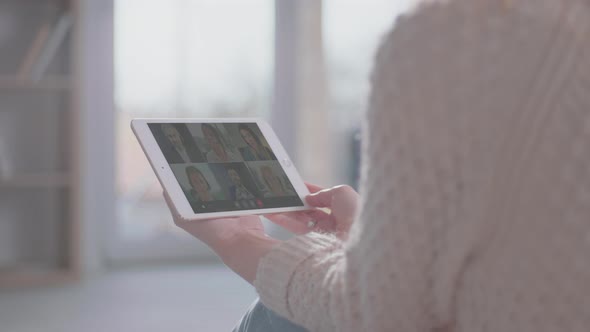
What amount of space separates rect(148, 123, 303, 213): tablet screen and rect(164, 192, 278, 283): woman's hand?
3cm

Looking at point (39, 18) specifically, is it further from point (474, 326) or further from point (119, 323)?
point (474, 326)

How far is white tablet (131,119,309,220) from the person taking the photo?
908 millimetres

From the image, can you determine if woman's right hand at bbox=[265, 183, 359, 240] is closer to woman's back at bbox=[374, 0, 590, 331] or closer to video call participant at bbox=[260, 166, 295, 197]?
video call participant at bbox=[260, 166, 295, 197]

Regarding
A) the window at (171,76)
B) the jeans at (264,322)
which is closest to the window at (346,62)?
the window at (171,76)

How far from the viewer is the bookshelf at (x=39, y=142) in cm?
271

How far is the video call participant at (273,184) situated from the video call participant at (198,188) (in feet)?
0.29

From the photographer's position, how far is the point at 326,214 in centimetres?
101

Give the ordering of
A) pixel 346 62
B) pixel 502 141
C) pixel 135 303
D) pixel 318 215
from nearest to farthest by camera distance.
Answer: pixel 502 141, pixel 318 215, pixel 135 303, pixel 346 62

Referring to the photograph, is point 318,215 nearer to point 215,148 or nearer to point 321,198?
point 321,198

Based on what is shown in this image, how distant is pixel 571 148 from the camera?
0.47 metres

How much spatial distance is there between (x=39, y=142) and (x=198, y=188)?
2127 millimetres

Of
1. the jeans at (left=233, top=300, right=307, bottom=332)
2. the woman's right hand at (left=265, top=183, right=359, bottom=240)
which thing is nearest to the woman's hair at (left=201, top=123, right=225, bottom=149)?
the woman's right hand at (left=265, top=183, right=359, bottom=240)

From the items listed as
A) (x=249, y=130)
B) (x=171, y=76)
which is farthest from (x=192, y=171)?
(x=171, y=76)

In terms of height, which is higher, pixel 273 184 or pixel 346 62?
pixel 346 62
